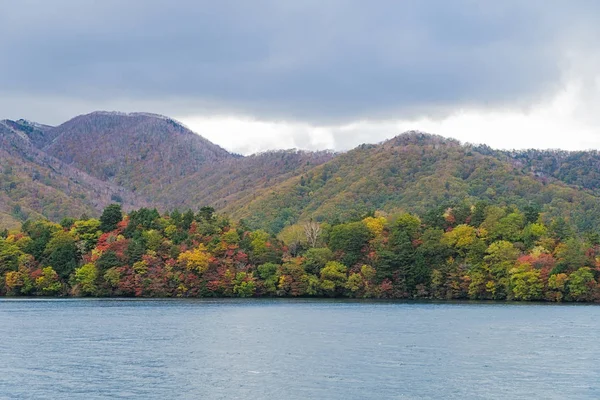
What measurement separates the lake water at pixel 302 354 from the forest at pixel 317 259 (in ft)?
85.2

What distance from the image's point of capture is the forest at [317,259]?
136 meters

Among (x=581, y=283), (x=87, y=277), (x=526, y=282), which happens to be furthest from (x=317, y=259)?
(x=581, y=283)

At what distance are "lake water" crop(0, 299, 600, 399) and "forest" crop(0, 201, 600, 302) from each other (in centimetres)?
2596

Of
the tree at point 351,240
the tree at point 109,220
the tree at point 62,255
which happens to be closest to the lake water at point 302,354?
the tree at point 351,240

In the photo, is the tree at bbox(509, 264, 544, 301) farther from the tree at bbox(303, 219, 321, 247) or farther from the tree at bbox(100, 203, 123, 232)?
the tree at bbox(100, 203, 123, 232)

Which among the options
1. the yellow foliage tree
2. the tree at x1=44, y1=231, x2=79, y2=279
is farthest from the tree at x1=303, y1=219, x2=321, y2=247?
the tree at x1=44, y1=231, x2=79, y2=279

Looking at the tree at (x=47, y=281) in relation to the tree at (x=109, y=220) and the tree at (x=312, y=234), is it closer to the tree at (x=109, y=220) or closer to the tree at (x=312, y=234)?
the tree at (x=109, y=220)

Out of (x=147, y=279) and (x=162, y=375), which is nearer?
(x=162, y=375)

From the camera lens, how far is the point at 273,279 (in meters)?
147

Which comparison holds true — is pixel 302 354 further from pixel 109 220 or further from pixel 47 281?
pixel 109 220

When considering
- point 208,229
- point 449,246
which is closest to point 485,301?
point 449,246

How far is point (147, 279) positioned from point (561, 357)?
9358 centimetres

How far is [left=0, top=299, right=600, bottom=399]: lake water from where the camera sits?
171 ft

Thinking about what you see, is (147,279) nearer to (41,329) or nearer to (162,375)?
(41,329)
